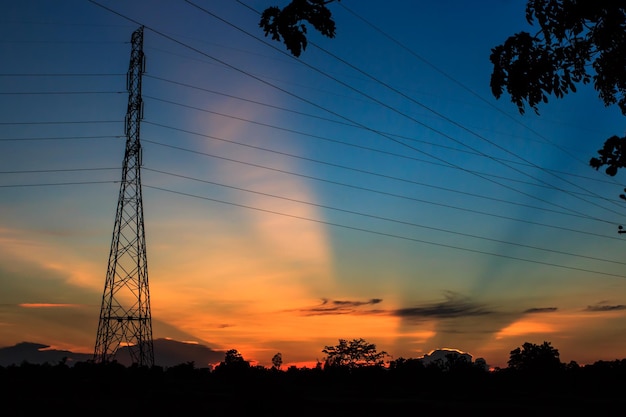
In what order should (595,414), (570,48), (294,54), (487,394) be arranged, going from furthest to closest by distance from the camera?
(487,394), (595,414), (570,48), (294,54)

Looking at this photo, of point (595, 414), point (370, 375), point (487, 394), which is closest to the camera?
point (595, 414)

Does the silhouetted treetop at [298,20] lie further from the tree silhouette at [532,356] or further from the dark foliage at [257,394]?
the tree silhouette at [532,356]

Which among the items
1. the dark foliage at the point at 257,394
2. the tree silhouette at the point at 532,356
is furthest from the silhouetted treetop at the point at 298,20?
the tree silhouette at the point at 532,356

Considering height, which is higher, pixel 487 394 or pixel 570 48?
pixel 570 48

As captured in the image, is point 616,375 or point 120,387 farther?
point 616,375

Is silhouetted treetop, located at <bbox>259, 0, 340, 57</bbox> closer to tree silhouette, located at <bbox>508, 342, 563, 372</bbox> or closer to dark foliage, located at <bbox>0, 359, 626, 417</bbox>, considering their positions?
dark foliage, located at <bbox>0, 359, 626, 417</bbox>

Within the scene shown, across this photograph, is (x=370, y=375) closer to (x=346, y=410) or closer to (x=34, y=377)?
(x=346, y=410)

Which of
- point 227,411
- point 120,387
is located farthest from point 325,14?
point 120,387

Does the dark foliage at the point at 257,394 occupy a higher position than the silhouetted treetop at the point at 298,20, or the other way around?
the silhouetted treetop at the point at 298,20

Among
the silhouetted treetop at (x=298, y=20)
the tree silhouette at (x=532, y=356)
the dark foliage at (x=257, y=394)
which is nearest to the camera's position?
the silhouetted treetop at (x=298, y=20)

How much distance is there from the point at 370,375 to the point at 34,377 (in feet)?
214

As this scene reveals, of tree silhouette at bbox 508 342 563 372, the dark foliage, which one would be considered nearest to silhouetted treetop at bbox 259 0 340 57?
the dark foliage

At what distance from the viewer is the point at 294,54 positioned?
13.0 m

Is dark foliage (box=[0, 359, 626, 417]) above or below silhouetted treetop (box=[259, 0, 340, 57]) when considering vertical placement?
below
